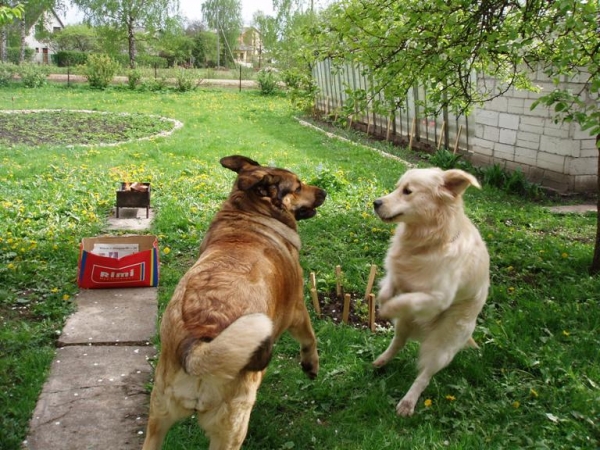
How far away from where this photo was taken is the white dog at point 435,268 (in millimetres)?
3436

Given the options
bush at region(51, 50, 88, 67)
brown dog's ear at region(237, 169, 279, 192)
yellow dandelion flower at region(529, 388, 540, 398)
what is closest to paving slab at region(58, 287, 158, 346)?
brown dog's ear at region(237, 169, 279, 192)

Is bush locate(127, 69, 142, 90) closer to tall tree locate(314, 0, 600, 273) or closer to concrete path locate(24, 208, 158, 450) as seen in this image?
tall tree locate(314, 0, 600, 273)

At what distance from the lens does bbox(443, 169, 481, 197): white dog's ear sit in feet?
11.1

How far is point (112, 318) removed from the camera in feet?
15.5

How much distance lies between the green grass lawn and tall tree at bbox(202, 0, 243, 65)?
64.1m

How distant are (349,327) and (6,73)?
27.5m

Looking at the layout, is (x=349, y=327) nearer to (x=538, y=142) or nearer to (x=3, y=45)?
(x=538, y=142)

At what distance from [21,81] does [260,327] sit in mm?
28903

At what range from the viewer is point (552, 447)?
314 centimetres

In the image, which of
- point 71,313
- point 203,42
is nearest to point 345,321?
point 71,313

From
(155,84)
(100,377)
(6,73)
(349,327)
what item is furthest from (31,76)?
(349,327)

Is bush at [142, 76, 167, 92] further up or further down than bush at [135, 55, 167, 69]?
further down

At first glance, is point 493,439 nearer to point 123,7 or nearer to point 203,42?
point 123,7

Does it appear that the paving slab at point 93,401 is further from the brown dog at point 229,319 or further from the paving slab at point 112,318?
the brown dog at point 229,319
